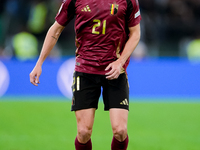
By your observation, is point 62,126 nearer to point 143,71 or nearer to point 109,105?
point 109,105

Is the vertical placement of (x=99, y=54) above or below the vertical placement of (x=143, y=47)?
above

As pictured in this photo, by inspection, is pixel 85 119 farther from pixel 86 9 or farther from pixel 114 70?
pixel 86 9

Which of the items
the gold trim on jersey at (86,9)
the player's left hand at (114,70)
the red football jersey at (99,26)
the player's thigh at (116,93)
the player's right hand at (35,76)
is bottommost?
the player's thigh at (116,93)

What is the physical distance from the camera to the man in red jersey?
4633mm

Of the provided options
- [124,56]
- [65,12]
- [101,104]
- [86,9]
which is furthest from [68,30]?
[124,56]

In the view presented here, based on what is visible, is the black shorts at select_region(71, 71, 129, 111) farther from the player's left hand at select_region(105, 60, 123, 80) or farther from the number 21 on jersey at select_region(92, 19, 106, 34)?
the number 21 on jersey at select_region(92, 19, 106, 34)

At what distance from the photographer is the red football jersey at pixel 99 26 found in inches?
183

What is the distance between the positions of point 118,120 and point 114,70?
570 millimetres

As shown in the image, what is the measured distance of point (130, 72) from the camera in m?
11.3

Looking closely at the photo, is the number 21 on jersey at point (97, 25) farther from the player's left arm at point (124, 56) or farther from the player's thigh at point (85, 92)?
the player's thigh at point (85, 92)

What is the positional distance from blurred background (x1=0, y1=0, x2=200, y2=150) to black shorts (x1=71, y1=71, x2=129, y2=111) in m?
1.52

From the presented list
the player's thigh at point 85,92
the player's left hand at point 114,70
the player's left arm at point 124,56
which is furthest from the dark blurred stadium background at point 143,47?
the player's left hand at point 114,70

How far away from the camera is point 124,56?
4633 millimetres

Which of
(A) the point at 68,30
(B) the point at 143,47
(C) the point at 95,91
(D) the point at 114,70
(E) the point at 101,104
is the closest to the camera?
(D) the point at 114,70
